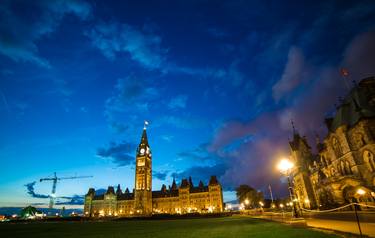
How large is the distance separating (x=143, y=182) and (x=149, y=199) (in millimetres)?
11442

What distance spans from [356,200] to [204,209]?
3662 inches

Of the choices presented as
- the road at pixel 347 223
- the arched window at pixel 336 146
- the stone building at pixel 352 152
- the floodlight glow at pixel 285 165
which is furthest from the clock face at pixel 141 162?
Answer: the floodlight glow at pixel 285 165

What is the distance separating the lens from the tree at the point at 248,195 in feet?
319

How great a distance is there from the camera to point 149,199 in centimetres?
13800

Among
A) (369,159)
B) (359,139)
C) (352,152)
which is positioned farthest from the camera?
Result: (352,152)

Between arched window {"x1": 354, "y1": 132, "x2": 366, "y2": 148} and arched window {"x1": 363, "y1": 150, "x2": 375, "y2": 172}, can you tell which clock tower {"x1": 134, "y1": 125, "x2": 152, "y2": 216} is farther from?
arched window {"x1": 363, "y1": 150, "x2": 375, "y2": 172}

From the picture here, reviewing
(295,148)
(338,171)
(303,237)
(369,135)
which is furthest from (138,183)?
(303,237)

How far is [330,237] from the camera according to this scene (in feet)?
36.1

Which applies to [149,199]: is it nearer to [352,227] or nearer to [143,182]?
[143,182]

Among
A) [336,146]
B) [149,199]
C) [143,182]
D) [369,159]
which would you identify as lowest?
[149,199]

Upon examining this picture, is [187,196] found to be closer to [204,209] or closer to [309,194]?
[204,209]

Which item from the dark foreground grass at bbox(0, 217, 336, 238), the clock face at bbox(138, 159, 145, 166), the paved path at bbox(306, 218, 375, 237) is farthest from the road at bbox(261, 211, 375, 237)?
the clock face at bbox(138, 159, 145, 166)

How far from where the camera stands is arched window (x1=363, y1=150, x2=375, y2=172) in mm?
38559

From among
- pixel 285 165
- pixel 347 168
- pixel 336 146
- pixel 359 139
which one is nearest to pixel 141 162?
pixel 336 146
